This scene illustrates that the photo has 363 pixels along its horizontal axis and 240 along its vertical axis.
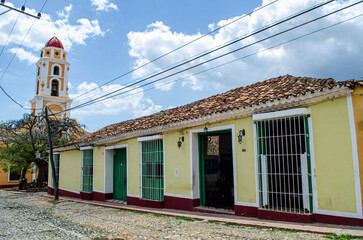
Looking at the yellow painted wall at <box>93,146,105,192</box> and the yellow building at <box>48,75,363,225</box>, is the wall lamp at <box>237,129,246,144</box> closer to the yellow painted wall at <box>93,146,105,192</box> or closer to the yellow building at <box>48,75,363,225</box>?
the yellow building at <box>48,75,363,225</box>

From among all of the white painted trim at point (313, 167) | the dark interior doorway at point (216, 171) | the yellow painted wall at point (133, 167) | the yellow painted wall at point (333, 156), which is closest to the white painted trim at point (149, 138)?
the yellow painted wall at point (133, 167)

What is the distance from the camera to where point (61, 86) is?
27875mm

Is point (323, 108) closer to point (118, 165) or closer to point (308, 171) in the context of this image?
point (308, 171)

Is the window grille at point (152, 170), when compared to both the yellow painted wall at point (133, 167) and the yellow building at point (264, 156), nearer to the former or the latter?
the yellow building at point (264, 156)

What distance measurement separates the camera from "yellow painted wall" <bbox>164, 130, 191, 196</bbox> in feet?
29.0

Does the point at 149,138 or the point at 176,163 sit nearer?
the point at 176,163

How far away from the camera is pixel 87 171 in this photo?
14.1 m

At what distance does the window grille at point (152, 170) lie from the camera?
32.4 feet

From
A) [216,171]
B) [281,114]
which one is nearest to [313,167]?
[281,114]

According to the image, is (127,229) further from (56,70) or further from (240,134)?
(56,70)

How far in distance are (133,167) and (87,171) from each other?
13.6ft

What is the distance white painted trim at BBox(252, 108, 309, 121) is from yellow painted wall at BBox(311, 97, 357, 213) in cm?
23

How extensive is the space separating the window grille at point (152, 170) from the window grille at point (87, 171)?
4397mm

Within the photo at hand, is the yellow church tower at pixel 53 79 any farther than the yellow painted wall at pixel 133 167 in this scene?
Yes
